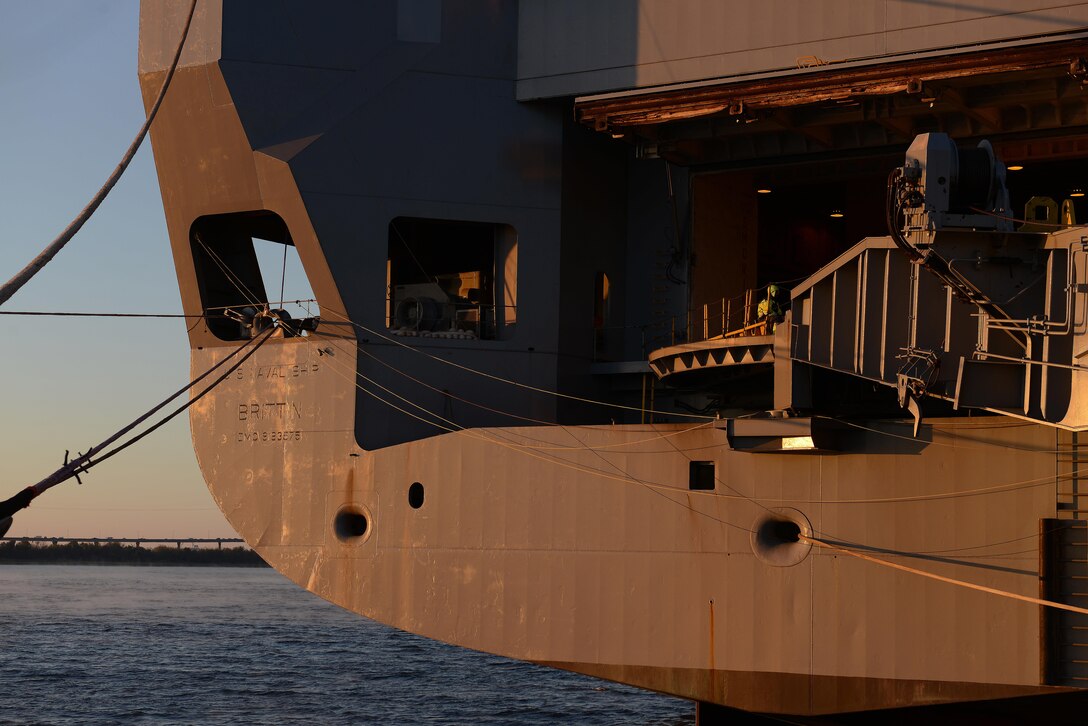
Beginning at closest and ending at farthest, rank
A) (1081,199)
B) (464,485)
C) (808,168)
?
1. (464,485)
2. (808,168)
3. (1081,199)

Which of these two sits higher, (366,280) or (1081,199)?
(1081,199)

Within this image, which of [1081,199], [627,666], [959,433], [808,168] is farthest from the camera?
[1081,199]

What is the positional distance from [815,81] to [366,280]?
772 centimetres

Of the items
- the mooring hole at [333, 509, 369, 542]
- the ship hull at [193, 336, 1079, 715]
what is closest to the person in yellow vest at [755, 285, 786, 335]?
the ship hull at [193, 336, 1079, 715]

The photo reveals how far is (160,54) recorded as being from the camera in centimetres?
2284

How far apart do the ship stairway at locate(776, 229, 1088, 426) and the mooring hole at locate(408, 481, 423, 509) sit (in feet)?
21.1

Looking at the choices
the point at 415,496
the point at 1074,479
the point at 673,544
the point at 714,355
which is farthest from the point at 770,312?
the point at 415,496

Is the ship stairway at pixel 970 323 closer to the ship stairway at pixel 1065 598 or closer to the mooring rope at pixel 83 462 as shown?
the ship stairway at pixel 1065 598

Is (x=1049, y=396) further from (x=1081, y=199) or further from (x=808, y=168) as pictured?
(x=1081, y=199)

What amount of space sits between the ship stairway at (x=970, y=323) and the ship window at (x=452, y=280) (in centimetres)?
650

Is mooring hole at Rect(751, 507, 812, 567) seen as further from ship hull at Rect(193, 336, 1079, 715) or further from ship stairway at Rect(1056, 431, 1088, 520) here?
ship stairway at Rect(1056, 431, 1088, 520)

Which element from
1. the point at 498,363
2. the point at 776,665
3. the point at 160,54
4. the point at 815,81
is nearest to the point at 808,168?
the point at 815,81

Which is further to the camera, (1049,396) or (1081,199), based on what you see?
(1081,199)

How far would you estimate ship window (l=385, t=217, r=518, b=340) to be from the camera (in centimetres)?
2288
